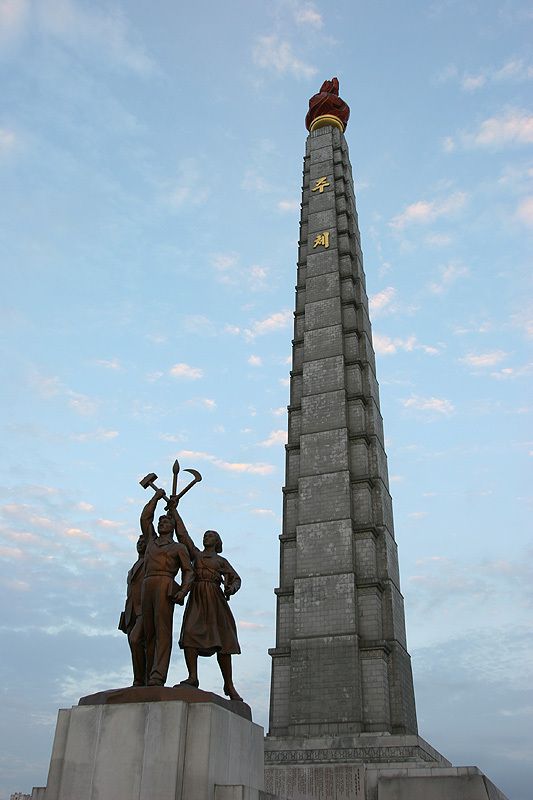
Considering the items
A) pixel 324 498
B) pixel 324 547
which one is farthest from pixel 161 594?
pixel 324 498

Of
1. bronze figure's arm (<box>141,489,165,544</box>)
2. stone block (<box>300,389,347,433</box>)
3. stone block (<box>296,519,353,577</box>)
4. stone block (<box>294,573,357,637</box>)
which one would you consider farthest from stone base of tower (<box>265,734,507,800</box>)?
stone block (<box>300,389,347,433</box>)

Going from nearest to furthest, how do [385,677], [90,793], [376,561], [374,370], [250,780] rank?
1. [90,793]
2. [250,780]
3. [385,677]
4. [376,561]
5. [374,370]

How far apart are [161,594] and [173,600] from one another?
213 millimetres

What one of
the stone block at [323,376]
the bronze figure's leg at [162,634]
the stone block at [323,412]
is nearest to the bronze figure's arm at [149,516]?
the bronze figure's leg at [162,634]

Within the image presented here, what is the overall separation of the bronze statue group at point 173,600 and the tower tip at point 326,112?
95.7ft

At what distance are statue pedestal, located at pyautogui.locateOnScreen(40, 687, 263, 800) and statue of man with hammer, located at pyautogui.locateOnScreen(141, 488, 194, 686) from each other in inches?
21.3

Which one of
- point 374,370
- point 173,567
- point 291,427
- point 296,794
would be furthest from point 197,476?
point 374,370

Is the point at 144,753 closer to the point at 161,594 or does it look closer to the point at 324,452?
the point at 161,594

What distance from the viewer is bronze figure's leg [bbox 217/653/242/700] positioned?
10109mm

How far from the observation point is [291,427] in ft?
84.3

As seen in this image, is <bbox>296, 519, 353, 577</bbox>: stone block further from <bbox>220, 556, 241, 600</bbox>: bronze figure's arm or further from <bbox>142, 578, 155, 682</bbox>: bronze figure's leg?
<bbox>142, 578, 155, 682</bbox>: bronze figure's leg

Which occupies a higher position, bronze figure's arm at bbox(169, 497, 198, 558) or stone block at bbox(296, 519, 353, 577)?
stone block at bbox(296, 519, 353, 577)

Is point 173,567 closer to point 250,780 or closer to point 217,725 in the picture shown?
point 217,725

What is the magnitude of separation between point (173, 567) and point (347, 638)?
1213cm
